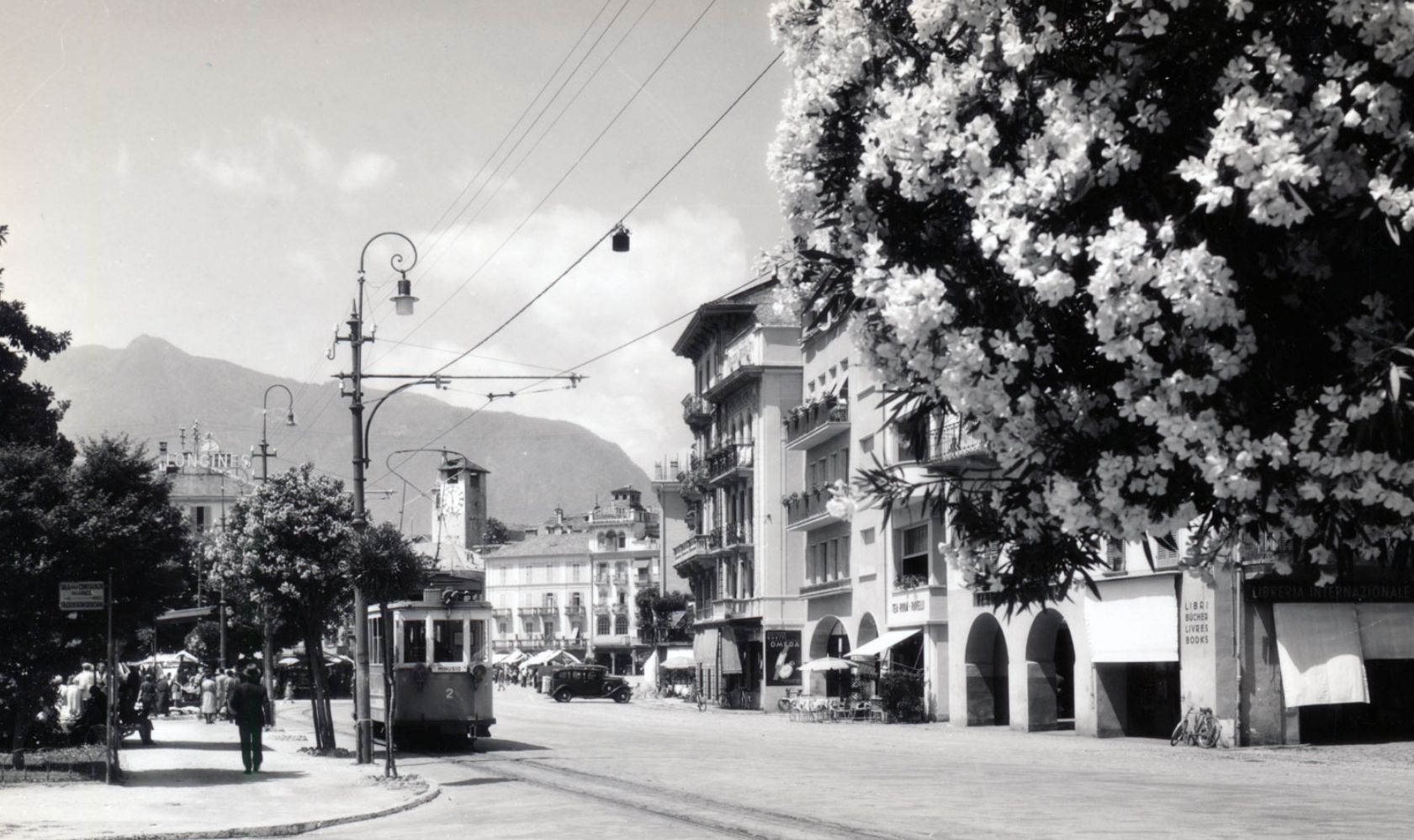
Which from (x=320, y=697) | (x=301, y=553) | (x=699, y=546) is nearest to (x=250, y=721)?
(x=320, y=697)

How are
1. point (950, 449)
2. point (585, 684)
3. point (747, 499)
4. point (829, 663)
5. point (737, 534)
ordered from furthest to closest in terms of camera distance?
point (585, 684)
point (737, 534)
point (747, 499)
point (829, 663)
point (950, 449)

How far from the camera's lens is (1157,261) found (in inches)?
250

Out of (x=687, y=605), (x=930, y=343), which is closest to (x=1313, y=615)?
(x=930, y=343)

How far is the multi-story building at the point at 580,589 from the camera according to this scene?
150 meters

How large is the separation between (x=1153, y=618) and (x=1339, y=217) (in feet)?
94.6

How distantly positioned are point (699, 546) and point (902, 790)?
179 feet

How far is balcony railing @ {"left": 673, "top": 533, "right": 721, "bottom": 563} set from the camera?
71.4 meters

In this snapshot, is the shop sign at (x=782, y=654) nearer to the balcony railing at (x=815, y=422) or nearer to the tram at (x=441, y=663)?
the balcony railing at (x=815, y=422)

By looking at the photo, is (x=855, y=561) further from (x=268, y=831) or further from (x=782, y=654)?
(x=268, y=831)

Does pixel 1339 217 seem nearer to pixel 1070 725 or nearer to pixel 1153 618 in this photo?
pixel 1153 618

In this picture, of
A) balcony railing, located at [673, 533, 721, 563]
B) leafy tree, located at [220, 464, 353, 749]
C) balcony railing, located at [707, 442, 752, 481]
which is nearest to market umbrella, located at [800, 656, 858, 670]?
balcony railing, located at [707, 442, 752, 481]

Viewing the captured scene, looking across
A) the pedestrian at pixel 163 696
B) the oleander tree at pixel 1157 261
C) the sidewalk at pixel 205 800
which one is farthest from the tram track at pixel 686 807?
the pedestrian at pixel 163 696

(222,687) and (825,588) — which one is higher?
(825,588)

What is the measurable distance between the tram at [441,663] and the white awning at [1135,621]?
1264 cm
